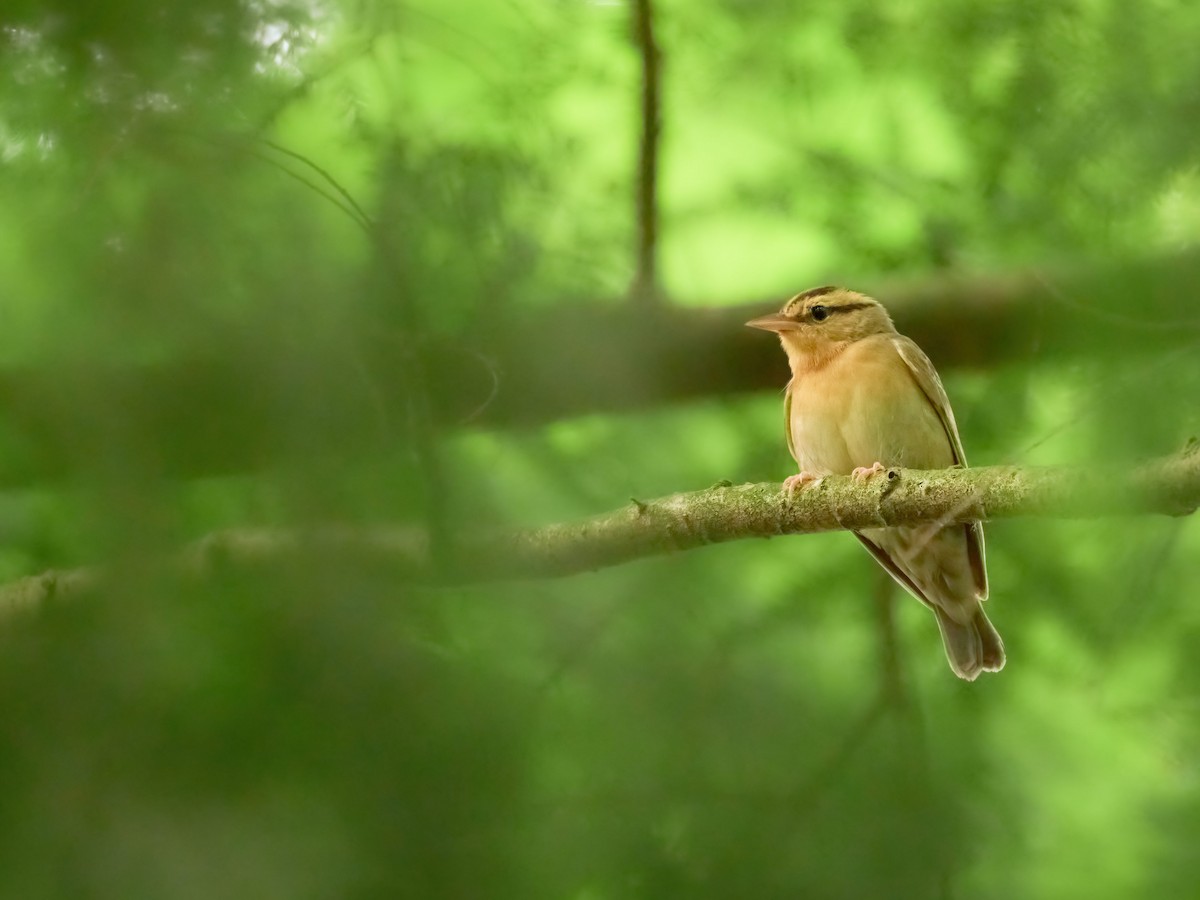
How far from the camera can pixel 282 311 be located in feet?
4.02

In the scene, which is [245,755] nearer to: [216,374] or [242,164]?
[216,374]

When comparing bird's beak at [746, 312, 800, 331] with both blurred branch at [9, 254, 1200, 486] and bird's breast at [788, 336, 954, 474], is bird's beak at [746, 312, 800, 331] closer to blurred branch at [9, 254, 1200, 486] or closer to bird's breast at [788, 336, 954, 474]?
bird's breast at [788, 336, 954, 474]

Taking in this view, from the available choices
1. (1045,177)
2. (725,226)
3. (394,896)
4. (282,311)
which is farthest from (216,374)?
(725,226)

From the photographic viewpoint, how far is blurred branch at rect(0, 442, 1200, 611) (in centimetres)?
117

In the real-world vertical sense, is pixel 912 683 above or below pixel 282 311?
below

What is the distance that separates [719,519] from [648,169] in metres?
0.67

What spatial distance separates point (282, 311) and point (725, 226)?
1.32 m

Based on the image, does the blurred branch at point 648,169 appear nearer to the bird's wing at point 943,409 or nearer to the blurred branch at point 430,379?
the blurred branch at point 430,379

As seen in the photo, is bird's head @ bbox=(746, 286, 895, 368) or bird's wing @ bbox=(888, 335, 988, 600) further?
bird's head @ bbox=(746, 286, 895, 368)

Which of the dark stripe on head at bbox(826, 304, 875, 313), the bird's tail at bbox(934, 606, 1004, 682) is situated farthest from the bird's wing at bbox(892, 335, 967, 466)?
the bird's tail at bbox(934, 606, 1004, 682)

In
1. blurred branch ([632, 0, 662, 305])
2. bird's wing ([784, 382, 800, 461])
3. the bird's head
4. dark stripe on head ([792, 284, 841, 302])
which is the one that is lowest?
bird's wing ([784, 382, 800, 461])

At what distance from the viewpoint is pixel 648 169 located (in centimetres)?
222

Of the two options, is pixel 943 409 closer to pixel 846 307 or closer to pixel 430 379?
pixel 846 307

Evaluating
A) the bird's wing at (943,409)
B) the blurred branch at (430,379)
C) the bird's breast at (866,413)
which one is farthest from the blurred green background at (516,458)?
the bird's breast at (866,413)
